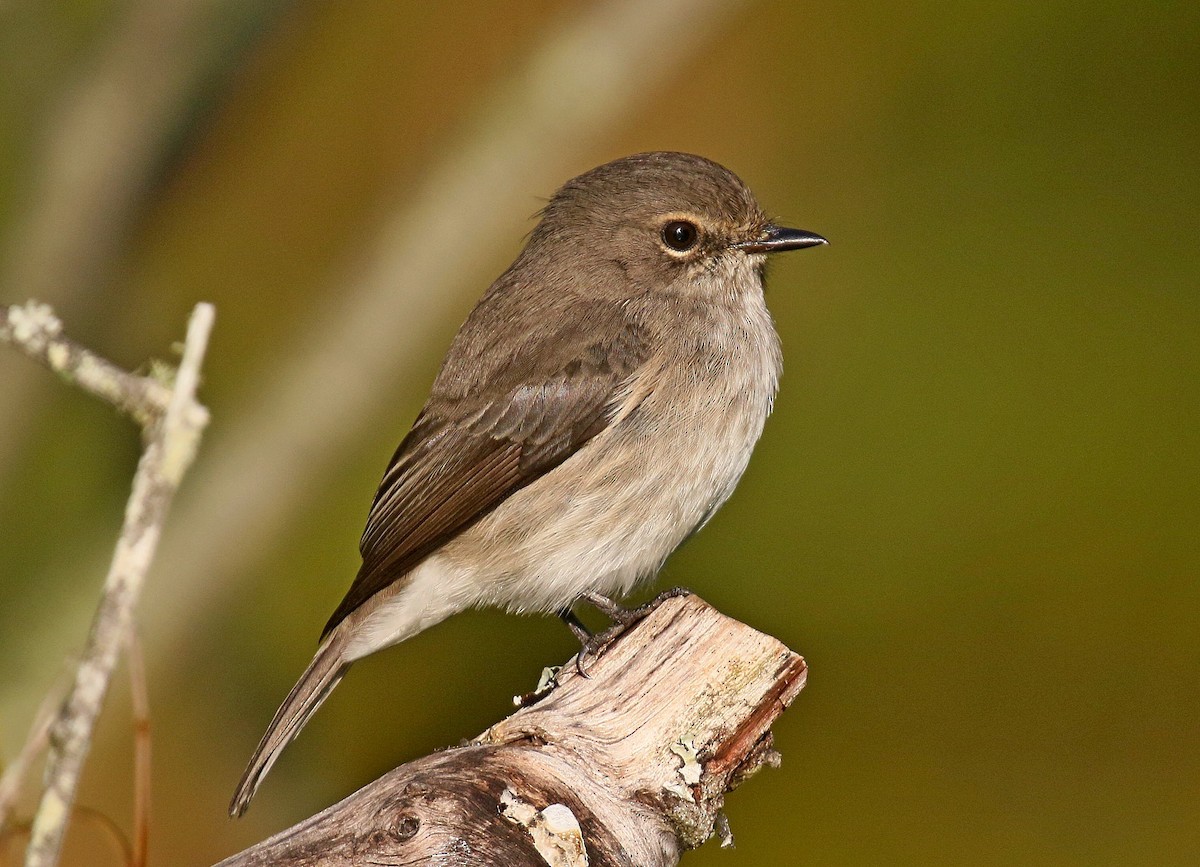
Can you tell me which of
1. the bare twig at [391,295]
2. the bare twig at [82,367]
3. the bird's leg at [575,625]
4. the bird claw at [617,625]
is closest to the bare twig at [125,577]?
the bare twig at [82,367]

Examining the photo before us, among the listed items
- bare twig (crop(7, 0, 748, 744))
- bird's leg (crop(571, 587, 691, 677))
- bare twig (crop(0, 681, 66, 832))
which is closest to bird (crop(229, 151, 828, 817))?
bird's leg (crop(571, 587, 691, 677))

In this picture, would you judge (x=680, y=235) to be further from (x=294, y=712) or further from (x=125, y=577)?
(x=125, y=577)

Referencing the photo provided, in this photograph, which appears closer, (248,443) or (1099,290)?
(1099,290)

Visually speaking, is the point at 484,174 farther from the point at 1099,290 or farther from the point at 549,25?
the point at 1099,290

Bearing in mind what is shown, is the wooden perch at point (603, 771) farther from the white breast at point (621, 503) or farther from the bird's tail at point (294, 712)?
the bird's tail at point (294, 712)

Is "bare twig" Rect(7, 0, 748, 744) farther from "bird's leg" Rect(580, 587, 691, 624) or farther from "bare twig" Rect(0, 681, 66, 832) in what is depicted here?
"bare twig" Rect(0, 681, 66, 832)

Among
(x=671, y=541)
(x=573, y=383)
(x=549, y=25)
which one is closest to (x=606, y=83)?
(x=549, y=25)

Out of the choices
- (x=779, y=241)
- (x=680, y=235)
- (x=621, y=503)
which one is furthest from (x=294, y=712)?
(x=779, y=241)
